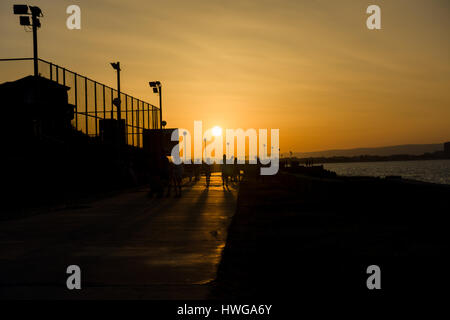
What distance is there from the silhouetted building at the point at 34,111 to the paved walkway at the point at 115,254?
11.1 metres

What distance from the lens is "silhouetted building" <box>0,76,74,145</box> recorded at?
22.8 metres

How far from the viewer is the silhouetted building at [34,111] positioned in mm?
22828

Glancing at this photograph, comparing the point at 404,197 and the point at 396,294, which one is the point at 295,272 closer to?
the point at 396,294

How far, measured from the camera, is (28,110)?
2581 centimetres

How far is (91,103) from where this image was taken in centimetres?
3039

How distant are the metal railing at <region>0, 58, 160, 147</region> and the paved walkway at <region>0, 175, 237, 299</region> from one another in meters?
14.3

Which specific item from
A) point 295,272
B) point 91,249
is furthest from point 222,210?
point 295,272

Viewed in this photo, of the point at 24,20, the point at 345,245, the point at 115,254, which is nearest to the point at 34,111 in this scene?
the point at 24,20

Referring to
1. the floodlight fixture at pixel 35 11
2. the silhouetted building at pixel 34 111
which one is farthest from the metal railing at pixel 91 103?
the floodlight fixture at pixel 35 11

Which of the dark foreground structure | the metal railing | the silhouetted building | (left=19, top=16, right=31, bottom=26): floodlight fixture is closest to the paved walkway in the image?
the dark foreground structure

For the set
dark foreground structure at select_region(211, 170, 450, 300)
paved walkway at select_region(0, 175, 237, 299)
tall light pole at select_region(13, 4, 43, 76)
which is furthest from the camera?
tall light pole at select_region(13, 4, 43, 76)

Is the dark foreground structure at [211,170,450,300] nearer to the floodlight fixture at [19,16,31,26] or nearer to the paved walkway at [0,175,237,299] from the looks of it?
the paved walkway at [0,175,237,299]

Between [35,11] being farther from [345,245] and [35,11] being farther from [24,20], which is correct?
[345,245]
